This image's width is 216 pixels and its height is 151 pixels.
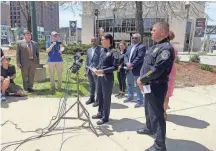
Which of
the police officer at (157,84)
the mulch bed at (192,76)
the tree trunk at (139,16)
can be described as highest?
the tree trunk at (139,16)

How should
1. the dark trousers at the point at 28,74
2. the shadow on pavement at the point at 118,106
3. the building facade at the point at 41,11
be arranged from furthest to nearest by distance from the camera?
the building facade at the point at 41,11, the dark trousers at the point at 28,74, the shadow on pavement at the point at 118,106

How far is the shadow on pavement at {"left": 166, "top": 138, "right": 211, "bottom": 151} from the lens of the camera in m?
3.65

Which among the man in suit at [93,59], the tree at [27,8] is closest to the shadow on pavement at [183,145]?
the man in suit at [93,59]

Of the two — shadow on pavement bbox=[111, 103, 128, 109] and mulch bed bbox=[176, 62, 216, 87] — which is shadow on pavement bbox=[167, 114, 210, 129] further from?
mulch bed bbox=[176, 62, 216, 87]

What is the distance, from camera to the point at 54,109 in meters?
5.46

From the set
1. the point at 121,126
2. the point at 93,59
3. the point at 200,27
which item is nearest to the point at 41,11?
the point at 93,59

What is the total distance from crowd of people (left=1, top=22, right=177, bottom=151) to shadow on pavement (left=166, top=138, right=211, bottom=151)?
330 mm

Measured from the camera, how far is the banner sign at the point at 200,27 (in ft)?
122

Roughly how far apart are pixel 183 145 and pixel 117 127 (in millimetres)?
1237

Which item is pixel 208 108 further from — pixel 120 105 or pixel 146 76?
pixel 146 76

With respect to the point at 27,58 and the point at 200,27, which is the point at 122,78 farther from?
the point at 200,27

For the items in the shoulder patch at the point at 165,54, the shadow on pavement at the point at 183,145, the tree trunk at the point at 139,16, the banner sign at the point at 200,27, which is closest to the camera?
the shoulder patch at the point at 165,54

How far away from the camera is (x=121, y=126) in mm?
4496

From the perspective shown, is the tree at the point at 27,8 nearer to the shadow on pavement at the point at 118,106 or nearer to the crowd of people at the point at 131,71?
the crowd of people at the point at 131,71
